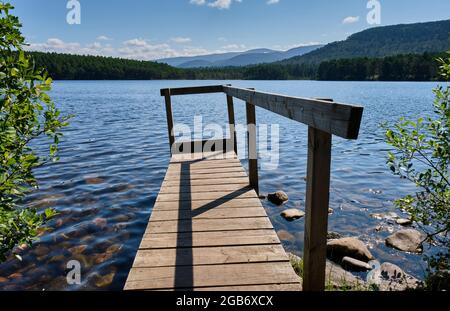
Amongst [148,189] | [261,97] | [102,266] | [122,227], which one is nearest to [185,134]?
[148,189]

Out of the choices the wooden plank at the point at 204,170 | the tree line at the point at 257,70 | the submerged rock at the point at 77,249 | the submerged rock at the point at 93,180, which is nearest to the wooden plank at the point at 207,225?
the submerged rock at the point at 77,249

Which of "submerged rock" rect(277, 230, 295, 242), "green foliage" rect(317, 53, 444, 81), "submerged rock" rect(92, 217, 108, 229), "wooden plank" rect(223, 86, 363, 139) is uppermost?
"green foliage" rect(317, 53, 444, 81)

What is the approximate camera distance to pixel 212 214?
4.62 meters

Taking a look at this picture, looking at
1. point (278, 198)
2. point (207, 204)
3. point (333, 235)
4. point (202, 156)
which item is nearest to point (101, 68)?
point (202, 156)

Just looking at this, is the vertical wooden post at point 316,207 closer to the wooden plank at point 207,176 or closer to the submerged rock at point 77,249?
the wooden plank at point 207,176

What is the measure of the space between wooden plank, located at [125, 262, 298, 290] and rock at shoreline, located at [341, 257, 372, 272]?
2.95 m

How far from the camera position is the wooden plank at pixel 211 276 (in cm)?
300

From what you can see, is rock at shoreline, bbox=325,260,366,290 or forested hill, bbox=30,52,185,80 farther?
forested hill, bbox=30,52,185,80

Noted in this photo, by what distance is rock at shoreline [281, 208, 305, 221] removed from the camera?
25.5 ft

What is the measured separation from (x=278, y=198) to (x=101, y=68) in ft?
416

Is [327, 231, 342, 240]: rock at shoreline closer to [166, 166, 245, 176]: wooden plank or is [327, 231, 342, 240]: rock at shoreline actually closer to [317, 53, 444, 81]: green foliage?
[166, 166, 245, 176]: wooden plank

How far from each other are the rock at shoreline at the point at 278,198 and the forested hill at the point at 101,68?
371ft

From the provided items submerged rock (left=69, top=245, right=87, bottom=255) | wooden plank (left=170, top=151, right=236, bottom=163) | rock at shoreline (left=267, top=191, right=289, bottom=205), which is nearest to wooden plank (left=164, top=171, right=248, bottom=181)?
wooden plank (left=170, top=151, right=236, bottom=163)

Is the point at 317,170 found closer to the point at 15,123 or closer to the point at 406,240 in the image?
the point at 15,123
